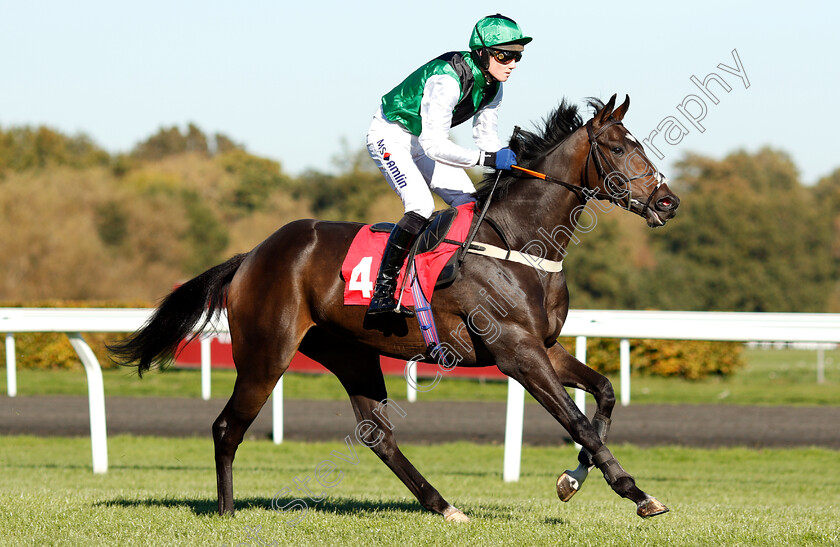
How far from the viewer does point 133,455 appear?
8.23 metres

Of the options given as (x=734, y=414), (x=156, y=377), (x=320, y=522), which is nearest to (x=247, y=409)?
(x=320, y=522)

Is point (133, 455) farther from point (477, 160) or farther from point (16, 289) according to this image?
point (16, 289)

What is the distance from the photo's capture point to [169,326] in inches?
215

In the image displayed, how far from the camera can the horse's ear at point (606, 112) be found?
444 centimetres

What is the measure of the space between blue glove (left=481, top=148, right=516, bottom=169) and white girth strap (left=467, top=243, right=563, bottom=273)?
1.25ft

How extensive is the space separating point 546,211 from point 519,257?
0.28 meters

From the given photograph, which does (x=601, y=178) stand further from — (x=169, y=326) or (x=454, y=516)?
(x=169, y=326)

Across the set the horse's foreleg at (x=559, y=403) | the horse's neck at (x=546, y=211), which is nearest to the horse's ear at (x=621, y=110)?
the horse's neck at (x=546, y=211)

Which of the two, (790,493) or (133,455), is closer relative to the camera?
(790,493)

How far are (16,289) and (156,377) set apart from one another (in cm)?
1165

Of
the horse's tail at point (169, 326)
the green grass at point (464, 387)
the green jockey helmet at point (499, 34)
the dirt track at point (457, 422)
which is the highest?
the green jockey helmet at point (499, 34)

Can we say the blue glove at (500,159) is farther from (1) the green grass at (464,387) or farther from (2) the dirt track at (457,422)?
(1) the green grass at (464,387)

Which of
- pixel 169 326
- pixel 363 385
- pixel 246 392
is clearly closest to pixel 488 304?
pixel 363 385

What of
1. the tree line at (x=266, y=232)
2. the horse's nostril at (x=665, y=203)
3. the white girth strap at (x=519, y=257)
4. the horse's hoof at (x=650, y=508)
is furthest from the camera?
the tree line at (x=266, y=232)
